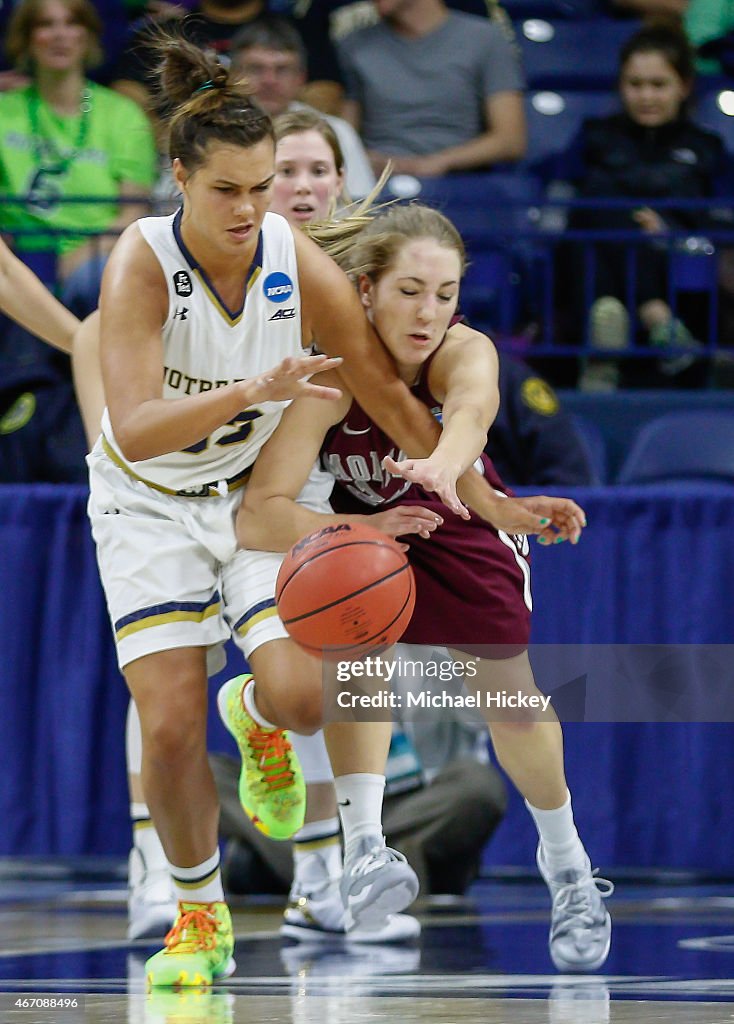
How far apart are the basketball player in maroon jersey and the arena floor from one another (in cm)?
22

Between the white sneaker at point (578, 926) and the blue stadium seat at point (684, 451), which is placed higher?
the blue stadium seat at point (684, 451)

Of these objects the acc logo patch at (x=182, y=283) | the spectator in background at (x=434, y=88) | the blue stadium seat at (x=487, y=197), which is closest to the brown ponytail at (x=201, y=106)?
the acc logo patch at (x=182, y=283)

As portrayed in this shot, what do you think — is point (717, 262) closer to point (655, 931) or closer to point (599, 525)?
point (599, 525)

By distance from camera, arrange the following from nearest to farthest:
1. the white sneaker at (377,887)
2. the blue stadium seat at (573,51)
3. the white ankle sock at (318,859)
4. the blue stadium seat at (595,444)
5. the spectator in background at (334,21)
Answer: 1. the white sneaker at (377,887)
2. the white ankle sock at (318,859)
3. the blue stadium seat at (595,444)
4. the spectator in background at (334,21)
5. the blue stadium seat at (573,51)

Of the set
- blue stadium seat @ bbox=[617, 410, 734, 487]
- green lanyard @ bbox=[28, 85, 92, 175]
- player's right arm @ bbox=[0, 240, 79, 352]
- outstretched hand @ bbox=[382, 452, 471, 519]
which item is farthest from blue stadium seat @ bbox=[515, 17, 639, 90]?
outstretched hand @ bbox=[382, 452, 471, 519]

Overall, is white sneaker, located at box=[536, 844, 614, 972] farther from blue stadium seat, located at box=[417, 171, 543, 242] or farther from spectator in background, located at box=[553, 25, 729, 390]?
blue stadium seat, located at box=[417, 171, 543, 242]

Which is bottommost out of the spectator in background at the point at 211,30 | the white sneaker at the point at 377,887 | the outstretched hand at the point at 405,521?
the white sneaker at the point at 377,887

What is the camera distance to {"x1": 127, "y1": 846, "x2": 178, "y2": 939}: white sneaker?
13.7 ft

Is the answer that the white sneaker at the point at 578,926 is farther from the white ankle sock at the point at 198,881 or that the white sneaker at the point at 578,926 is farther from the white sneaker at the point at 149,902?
the white sneaker at the point at 149,902

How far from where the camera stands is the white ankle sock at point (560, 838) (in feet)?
12.2

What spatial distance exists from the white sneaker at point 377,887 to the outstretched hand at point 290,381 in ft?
3.63

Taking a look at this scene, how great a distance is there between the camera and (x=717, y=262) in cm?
636

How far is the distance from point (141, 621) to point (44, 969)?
2.69 ft

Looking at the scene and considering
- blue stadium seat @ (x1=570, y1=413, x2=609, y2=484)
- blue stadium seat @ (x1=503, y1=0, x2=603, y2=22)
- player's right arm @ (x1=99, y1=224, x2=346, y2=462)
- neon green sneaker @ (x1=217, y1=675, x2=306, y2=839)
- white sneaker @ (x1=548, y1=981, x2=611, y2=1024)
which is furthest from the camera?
blue stadium seat @ (x1=503, y1=0, x2=603, y2=22)
